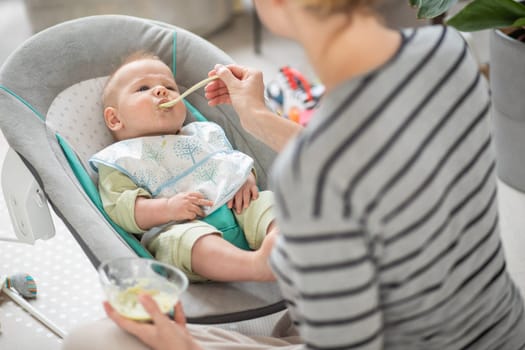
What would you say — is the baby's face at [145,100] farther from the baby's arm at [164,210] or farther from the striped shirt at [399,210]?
the striped shirt at [399,210]

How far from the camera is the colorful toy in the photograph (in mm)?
2588

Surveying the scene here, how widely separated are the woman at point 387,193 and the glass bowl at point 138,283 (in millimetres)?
219

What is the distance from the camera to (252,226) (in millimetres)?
1552

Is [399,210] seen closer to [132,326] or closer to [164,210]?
[132,326]

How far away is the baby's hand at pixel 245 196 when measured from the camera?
5.23ft

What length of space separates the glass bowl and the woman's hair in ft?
1.67

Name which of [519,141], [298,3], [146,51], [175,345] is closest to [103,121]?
[146,51]

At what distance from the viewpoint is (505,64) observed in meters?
2.09

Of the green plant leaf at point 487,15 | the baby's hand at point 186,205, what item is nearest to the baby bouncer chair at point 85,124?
the baby's hand at point 186,205

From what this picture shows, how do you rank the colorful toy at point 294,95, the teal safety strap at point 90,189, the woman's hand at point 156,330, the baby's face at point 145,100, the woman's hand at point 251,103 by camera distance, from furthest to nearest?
1. the colorful toy at point 294,95
2. the baby's face at point 145,100
3. the teal safety strap at point 90,189
4. the woman's hand at point 251,103
5. the woman's hand at point 156,330

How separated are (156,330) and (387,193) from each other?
17.3 inches

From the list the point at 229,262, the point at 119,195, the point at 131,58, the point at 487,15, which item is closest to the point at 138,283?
the point at 229,262

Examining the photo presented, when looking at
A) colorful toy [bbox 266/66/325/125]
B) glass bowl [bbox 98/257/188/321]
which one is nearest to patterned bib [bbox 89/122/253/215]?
glass bowl [bbox 98/257/188/321]

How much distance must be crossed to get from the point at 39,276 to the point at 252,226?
0.80 meters
